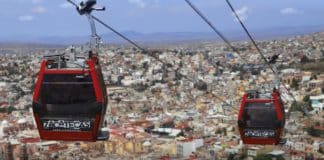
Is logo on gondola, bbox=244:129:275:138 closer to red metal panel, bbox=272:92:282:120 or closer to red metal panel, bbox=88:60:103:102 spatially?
red metal panel, bbox=272:92:282:120

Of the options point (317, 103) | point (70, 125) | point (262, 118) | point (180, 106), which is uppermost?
point (70, 125)

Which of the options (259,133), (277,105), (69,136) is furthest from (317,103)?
(69,136)

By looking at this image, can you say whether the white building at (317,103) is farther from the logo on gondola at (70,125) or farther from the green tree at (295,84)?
the logo on gondola at (70,125)

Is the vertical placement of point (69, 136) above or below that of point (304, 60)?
above

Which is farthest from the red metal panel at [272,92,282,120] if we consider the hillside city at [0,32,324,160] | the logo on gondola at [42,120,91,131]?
the logo on gondola at [42,120,91,131]

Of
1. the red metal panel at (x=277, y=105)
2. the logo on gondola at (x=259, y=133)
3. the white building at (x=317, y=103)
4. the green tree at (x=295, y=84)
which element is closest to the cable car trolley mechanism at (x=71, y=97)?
the red metal panel at (x=277, y=105)

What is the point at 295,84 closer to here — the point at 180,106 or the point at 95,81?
the point at 180,106

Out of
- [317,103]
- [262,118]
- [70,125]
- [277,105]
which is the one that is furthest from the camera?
[317,103]
